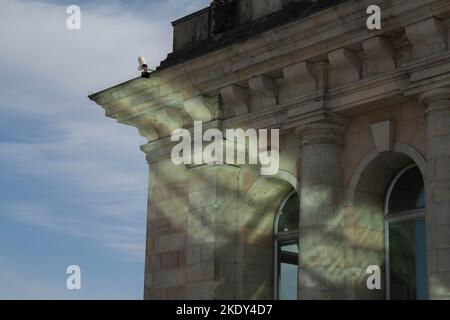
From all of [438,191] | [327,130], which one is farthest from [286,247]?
[438,191]

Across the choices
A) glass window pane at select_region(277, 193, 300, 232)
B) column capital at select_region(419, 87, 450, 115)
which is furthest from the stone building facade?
glass window pane at select_region(277, 193, 300, 232)

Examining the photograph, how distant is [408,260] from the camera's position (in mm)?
21672

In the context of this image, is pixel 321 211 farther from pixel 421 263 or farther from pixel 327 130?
pixel 421 263

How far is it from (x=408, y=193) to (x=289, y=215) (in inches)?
135

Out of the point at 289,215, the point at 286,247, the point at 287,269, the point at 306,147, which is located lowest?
the point at 287,269

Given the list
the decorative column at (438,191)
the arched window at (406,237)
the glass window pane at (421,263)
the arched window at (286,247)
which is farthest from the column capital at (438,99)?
the arched window at (286,247)

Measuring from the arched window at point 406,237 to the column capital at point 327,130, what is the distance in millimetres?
1616

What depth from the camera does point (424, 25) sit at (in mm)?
19625

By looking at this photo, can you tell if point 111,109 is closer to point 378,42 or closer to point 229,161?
point 229,161

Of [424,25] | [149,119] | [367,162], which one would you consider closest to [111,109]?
[149,119]

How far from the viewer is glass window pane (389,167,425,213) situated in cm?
2191

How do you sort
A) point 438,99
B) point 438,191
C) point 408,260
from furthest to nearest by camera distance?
point 408,260, point 438,99, point 438,191

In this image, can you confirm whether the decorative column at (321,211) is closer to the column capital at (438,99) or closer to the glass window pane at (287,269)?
the column capital at (438,99)

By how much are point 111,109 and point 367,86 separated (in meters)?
7.65
